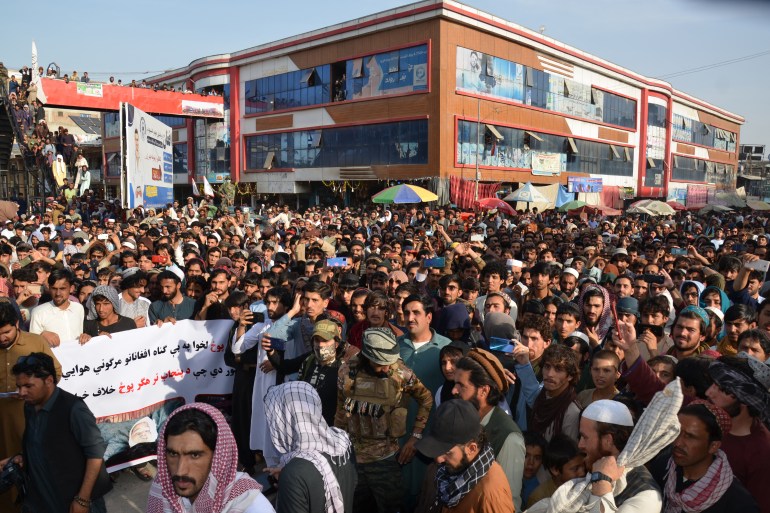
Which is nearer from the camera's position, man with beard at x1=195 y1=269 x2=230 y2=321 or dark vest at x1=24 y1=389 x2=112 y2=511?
dark vest at x1=24 y1=389 x2=112 y2=511

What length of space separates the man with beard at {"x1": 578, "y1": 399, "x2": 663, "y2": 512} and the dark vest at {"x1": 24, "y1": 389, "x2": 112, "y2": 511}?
273 cm

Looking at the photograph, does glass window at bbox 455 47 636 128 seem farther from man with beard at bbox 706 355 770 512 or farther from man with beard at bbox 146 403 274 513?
man with beard at bbox 146 403 274 513

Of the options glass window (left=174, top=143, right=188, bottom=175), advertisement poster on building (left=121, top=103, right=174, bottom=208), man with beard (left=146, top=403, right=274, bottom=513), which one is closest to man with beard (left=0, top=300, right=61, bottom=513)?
man with beard (left=146, top=403, right=274, bottom=513)

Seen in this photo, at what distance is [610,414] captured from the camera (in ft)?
8.27

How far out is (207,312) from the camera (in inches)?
228

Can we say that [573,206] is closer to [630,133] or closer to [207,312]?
[207,312]

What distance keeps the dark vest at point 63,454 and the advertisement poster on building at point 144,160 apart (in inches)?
462

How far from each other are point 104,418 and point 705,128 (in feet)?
209

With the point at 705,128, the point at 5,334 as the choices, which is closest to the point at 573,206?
the point at 5,334

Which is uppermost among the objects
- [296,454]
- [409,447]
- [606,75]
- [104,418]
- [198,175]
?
[606,75]

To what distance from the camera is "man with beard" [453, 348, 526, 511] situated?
291 cm

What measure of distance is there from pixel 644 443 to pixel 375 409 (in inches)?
63.5

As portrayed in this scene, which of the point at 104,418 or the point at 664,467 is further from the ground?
the point at 664,467

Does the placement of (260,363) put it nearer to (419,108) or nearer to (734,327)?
(734,327)
